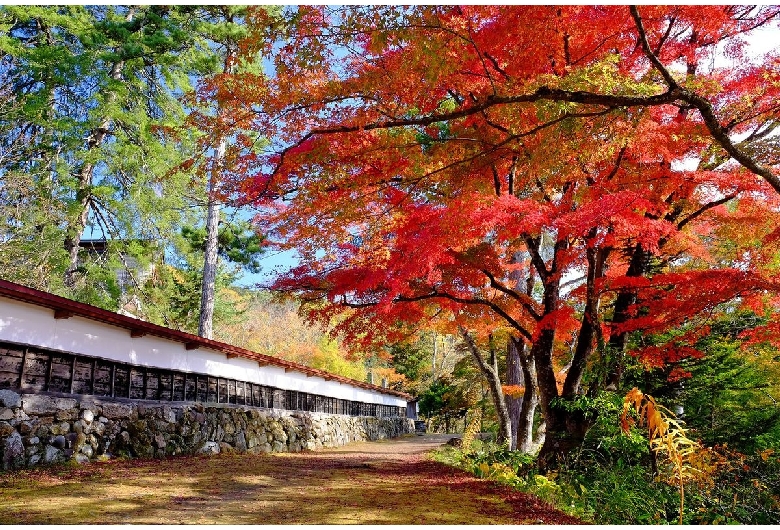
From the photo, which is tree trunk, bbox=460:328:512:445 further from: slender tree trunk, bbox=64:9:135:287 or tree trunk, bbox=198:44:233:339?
slender tree trunk, bbox=64:9:135:287

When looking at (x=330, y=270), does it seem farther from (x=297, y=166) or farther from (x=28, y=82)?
(x=28, y=82)

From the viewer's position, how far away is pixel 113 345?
960cm

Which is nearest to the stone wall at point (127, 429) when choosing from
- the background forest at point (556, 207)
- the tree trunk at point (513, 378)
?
the background forest at point (556, 207)

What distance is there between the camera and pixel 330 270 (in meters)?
11.8

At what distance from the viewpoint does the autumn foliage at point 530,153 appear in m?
5.99

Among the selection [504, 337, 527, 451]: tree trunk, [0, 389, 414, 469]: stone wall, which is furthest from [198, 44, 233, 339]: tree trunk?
[504, 337, 527, 451]: tree trunk

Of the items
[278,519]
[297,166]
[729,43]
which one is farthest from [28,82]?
[729,43]

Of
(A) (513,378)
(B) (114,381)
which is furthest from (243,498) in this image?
(A) (513,378)

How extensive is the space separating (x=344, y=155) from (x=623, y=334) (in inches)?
223

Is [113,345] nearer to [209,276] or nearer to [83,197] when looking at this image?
[209,276]

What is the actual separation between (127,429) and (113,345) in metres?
1.53

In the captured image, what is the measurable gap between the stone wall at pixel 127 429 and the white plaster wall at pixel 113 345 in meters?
0.77

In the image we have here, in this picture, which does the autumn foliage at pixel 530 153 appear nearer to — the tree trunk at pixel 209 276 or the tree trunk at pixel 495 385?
the tree trunk at pixel 495 385

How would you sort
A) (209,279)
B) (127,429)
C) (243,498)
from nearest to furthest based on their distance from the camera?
(243,498), (127,429), (209,279)
